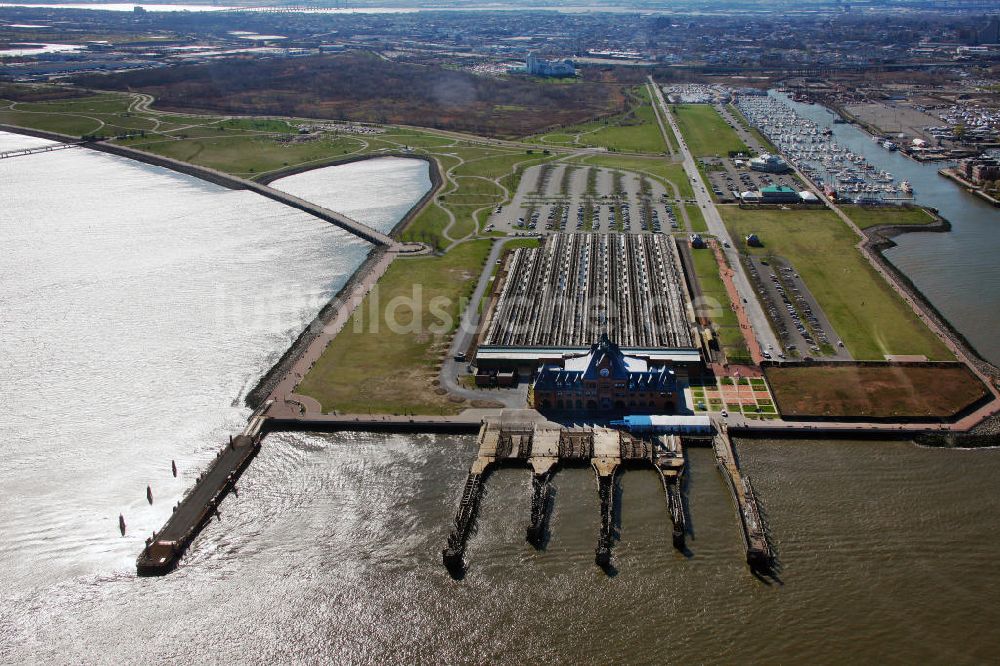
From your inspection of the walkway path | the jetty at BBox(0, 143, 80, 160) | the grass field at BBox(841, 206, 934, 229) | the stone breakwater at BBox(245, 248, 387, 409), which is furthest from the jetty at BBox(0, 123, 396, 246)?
the grass field at BBox(841, 206, 934, 229)

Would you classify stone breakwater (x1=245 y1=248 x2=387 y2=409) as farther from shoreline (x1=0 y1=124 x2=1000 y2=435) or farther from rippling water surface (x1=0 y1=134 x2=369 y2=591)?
rippling water surface (x1=0 y1=134 x2=369 y2=591)

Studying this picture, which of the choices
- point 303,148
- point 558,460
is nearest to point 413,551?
point 558,460

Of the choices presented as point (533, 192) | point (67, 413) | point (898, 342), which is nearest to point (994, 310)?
point (898, 342)

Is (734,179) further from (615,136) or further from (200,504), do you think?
(200,504)

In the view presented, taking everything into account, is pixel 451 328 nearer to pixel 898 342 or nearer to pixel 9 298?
pixel 898 342

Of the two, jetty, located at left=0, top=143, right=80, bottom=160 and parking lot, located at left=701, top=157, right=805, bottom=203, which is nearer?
parking lot, located at left=701, top=157, right=805, bottom=203

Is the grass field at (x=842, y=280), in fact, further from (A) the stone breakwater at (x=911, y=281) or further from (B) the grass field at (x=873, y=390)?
(B) the grass field at (x=873, y=390)
